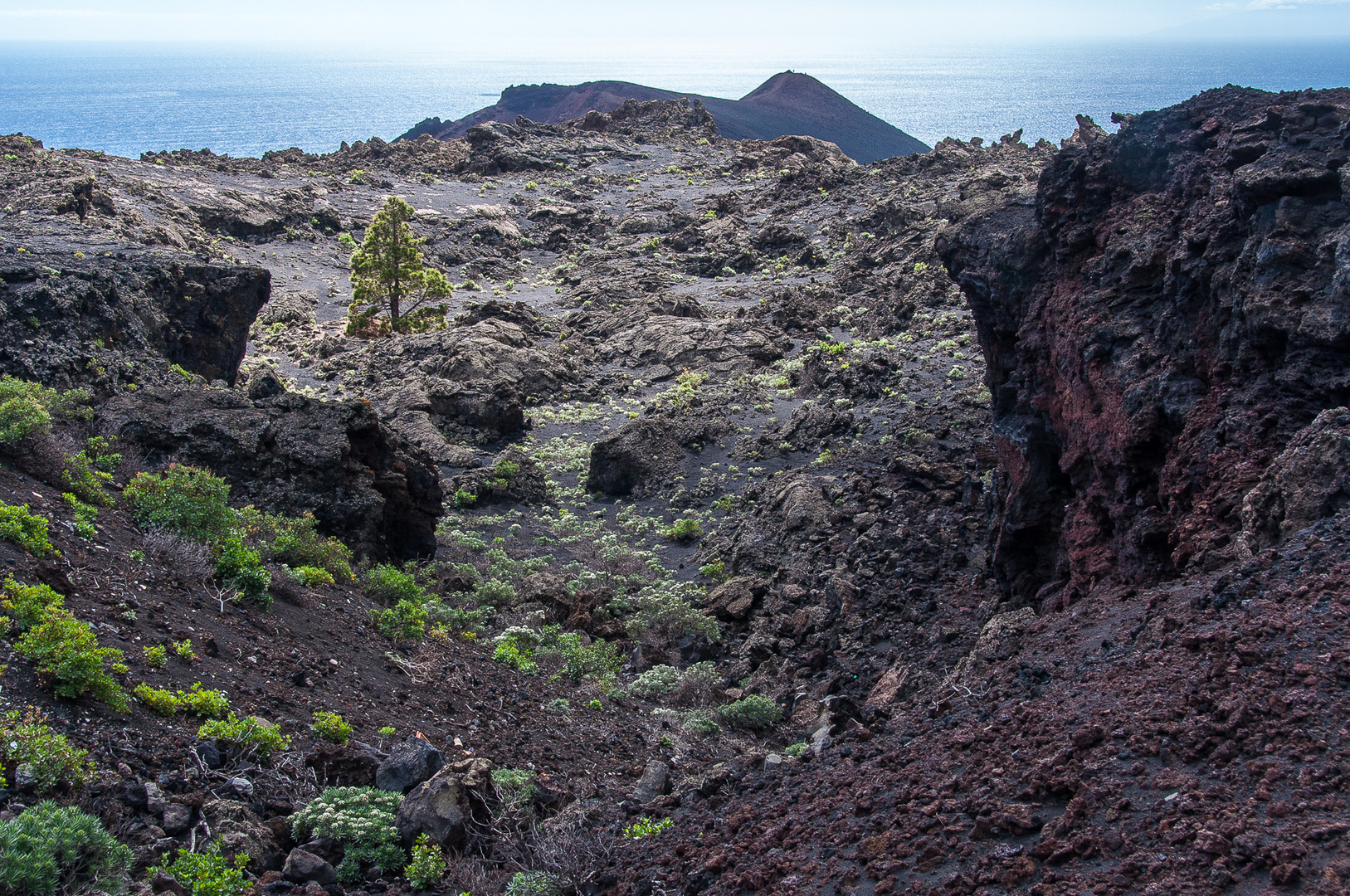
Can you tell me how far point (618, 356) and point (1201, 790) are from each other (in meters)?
27.9

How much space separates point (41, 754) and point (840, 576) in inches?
420

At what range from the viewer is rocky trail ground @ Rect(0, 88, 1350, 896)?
4.24m

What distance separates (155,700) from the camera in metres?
5.61

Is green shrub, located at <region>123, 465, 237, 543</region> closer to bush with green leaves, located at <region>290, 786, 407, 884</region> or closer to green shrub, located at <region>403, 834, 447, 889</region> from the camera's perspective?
bush with green leaves, located at <region>290, 786, 407, 884</region>

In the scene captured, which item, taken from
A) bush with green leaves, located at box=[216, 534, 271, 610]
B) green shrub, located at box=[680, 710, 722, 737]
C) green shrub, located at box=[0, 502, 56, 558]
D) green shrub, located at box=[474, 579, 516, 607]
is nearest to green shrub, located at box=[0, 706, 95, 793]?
green shrub, located at box=[0, 502, 56, 558]

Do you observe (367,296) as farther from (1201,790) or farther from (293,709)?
(1201,790)

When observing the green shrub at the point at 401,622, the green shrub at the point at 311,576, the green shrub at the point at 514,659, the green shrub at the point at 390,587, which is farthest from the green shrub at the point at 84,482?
the green shrub at the point at 514,659

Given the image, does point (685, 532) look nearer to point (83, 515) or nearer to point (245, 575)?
point (245, 575)

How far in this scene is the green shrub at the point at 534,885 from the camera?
5.03 metres

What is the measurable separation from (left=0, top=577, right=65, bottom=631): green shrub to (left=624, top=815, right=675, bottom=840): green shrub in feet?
14.1

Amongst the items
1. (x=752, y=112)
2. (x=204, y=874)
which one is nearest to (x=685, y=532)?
(x=204, y=874)

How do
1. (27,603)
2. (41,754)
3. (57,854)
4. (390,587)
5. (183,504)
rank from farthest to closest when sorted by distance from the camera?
1. (390,587)
2. (183,504)
3. (27,603)
4. (41,754)
5. (57,854)

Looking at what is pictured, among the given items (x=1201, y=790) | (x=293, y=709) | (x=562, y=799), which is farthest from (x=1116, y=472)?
(x=293, y=709)

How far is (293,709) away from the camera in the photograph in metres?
6.68
